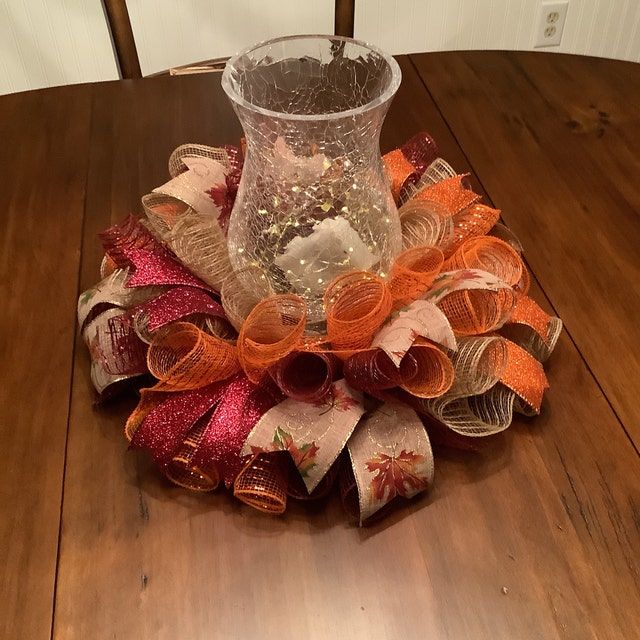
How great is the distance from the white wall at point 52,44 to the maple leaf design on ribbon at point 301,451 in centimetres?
155

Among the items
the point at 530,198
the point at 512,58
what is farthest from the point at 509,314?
the point at 512,58

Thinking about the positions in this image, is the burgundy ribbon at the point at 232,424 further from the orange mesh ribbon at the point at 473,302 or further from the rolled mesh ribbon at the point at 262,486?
the orange mesh ribbon at the point at 473,302

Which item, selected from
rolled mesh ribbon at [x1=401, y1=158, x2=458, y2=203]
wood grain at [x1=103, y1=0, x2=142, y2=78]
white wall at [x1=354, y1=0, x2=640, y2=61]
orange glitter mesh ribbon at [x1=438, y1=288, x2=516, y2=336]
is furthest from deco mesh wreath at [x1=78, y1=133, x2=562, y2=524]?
white wall at [x1=354, y1=0, x2=640, y2=61]

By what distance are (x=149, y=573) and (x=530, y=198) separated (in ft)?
2.07

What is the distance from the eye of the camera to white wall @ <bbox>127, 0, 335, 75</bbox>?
1807mm

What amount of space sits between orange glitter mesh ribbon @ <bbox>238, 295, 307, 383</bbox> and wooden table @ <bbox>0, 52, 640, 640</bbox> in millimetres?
A: 120

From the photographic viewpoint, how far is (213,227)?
2.38 ft

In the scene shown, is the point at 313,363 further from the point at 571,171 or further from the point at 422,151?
the point at 571,171

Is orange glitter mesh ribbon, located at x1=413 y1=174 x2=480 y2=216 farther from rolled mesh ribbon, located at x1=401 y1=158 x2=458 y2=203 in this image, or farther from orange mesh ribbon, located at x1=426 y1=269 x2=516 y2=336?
orange mesh ribbon, located at x1=426 y1=269 x2=516 y2=336

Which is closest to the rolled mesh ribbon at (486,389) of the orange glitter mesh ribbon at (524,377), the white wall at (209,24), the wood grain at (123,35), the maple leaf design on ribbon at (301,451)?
the orange glitter mesh ribbon at (524,377)

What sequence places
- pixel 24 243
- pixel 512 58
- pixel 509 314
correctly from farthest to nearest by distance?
pixel 512 58, pixel 24 243, pixel 509 314

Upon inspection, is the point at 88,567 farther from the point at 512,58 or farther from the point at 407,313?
the point at 512,58

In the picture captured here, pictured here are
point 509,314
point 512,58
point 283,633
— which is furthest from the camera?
point 512,58

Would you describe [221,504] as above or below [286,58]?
below
